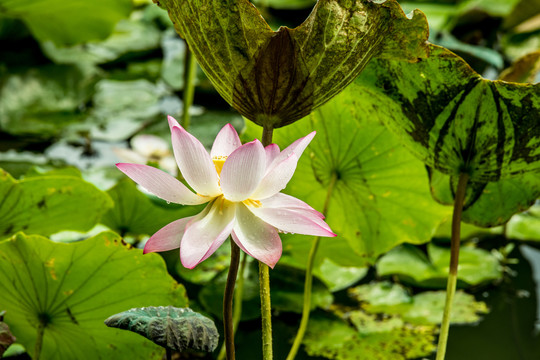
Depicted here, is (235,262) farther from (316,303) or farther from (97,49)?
(97,49)

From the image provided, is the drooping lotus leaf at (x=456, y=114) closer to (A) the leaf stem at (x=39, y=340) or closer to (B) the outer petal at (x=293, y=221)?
(B) the outer petal at (x=293, y=221)

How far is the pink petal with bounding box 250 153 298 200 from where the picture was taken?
43 centimetres

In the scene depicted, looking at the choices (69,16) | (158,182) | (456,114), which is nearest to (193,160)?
(158,182)

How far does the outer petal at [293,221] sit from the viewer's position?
43 centimetres

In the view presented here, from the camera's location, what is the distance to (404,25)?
52cm

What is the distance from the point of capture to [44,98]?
165 cm

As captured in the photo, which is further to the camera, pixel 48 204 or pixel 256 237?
pixel 48 204

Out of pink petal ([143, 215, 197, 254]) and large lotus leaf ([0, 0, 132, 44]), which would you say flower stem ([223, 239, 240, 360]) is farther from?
large lotus leaf ([0, 0, 132, 44])

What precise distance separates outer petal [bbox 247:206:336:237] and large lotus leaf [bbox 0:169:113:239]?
44 centimetres

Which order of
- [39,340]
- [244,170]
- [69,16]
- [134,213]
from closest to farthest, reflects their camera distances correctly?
1. [244,170]
2. [39,340]
3. [134,213]
4. [69,16]

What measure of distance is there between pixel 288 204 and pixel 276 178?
0.03m

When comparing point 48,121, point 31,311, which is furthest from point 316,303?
point 48,121

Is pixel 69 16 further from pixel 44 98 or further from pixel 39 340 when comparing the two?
pixel 39 340

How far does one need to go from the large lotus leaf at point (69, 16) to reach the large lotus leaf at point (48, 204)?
35.4 inches
